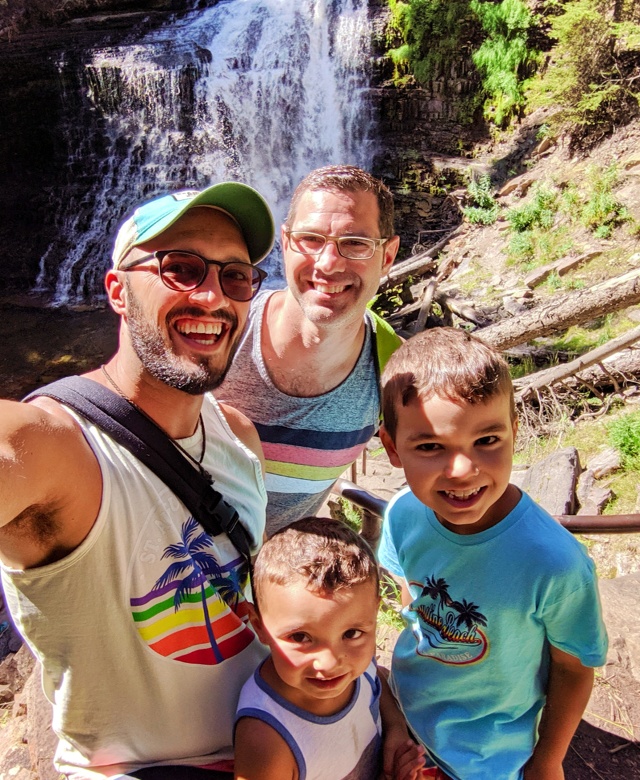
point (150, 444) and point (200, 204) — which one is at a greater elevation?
point (200, 204)

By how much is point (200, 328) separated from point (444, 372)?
728 millimetres

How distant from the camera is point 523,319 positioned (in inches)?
212

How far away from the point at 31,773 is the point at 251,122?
50.3 feet

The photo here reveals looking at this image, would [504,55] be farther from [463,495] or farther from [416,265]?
[463,495]

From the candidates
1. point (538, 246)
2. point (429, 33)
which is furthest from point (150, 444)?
point (429, 33)

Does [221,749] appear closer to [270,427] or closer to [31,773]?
[270,427]

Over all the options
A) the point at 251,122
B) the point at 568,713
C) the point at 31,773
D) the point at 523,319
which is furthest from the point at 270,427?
the point at 251,122

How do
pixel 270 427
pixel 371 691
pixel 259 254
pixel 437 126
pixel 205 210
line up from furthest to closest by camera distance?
1. pixel 437 126
2. pixel 270 427
3. pixel 259 254
4. pixel 205 210
5. pixel 371 691

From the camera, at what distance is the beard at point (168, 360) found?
5.41 feet

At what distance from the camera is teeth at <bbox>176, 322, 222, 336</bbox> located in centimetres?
174

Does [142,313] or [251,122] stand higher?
[142,313]

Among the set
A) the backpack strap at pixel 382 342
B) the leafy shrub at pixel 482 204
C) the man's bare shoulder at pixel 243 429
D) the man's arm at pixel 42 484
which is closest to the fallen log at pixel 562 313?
the backpack strap at pixel 382 342

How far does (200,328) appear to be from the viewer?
5.76 feet

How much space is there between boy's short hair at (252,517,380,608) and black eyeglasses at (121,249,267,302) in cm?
73
